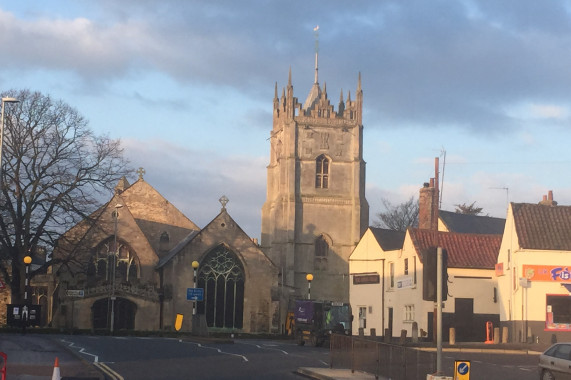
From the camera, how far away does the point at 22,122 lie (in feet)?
187

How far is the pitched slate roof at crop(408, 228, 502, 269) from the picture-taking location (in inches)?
2068

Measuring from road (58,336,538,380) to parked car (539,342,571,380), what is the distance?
1847mm

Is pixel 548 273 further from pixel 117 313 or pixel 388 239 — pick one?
pixel 117 313

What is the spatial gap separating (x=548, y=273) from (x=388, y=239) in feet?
56.1

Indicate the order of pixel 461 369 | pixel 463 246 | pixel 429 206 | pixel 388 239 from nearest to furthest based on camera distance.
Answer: pixel 461 369 → pixel 463 246 → pixel 429 206 → pixel 388 239

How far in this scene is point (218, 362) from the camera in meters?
29.7

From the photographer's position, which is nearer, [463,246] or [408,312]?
[463,246]

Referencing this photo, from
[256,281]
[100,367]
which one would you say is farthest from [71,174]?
[100,367]

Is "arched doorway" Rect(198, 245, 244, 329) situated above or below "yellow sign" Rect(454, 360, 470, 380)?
above

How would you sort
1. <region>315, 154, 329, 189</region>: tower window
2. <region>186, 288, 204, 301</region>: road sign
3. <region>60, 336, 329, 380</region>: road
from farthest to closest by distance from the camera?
<region>315, 154, 329, 189</region>: tower window, <region>186, 288, 204, 301</region>: road sign, <region>60, 336, 329, 380</region>: road

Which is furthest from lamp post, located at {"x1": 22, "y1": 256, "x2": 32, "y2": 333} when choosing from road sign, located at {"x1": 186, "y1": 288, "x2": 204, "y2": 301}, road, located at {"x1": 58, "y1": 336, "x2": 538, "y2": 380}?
road, located at {"x1": 58, "y1": 336, "x2": 538, "y2": 380}

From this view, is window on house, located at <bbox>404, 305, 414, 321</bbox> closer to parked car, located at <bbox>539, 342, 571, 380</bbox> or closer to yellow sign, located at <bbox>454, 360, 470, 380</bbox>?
parked car, located at <bbox>539, 342, 571, 380</bbox>

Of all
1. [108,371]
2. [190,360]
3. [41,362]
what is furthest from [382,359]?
[41,362]

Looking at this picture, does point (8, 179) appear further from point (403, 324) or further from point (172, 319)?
point (403, 324)
